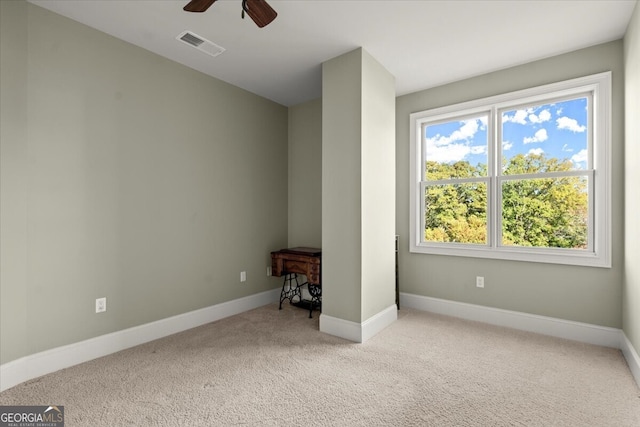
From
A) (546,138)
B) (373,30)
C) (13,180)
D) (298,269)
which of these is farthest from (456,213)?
(13,180)

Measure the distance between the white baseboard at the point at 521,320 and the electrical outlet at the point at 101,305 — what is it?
3174 millimetres

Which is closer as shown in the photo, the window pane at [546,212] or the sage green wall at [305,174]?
the window pane at [546,212]

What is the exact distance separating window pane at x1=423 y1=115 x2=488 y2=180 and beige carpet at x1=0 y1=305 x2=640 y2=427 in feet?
5.97

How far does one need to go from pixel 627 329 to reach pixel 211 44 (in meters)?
4.31

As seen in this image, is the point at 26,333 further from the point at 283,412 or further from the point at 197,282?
the point at 283,412

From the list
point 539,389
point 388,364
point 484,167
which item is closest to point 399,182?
point 484,167

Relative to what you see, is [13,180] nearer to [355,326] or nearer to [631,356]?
[355,326]

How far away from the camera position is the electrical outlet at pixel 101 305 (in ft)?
8.49

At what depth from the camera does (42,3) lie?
Answer: 2.26m

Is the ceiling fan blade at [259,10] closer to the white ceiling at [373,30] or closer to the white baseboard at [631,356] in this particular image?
the white ceiling at [373,30]

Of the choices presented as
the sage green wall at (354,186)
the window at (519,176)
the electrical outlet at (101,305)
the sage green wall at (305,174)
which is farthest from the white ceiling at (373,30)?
the electrical outlet at (101,305)

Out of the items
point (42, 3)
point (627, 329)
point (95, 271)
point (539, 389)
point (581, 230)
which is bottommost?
point (539, 389)

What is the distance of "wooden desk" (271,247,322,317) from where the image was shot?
3506mm

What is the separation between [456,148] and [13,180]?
411 cm
